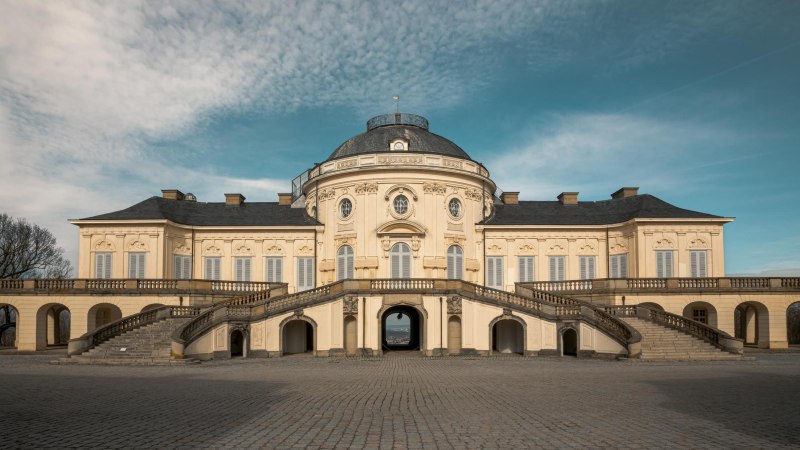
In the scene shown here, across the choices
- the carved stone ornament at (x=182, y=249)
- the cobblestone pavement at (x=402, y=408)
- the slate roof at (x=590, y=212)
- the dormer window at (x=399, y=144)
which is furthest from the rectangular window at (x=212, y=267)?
the cobblestone pavement at (x=402, y=408)

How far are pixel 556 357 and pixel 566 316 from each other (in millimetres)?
2251

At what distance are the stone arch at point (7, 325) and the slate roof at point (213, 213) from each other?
1148cm

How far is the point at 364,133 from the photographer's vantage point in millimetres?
44375

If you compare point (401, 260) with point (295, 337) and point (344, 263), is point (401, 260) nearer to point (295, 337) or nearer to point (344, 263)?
point (344, 263)

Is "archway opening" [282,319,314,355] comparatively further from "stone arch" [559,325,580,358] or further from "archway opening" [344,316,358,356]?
"stone arch" [559,325,580,358]

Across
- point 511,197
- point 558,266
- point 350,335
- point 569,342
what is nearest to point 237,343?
point 350,335

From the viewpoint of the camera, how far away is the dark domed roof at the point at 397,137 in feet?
137

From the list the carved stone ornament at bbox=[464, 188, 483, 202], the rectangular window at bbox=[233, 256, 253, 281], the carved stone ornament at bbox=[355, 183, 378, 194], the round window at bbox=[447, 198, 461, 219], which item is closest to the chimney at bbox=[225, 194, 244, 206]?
the rectangular window at bbox=[233, 256, 253, 281]

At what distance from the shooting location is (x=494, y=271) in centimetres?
4278

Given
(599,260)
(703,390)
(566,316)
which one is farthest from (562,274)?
(703,390)

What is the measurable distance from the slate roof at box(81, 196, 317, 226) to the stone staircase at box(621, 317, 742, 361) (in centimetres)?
2234

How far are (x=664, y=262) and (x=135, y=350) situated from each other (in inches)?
1238

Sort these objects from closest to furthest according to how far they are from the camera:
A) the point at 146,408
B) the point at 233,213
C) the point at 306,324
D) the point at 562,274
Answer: the point at 146,408 < the point at 306,324 < the point at 562,274 < the point at 233,213

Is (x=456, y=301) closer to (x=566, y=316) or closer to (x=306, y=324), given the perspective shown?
(x=566, y=316)
